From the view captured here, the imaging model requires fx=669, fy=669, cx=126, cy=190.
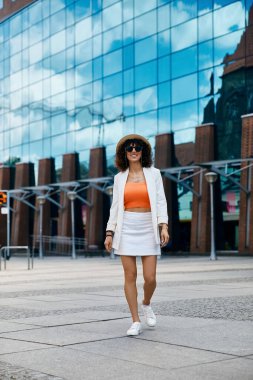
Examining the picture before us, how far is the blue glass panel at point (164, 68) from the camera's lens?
37.5 m

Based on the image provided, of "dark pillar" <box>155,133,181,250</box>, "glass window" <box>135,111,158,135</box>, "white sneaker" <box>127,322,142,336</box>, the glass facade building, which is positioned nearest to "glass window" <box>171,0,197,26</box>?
the glass facade building

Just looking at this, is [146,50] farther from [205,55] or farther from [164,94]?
[205,55]

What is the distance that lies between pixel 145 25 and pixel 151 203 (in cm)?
3372

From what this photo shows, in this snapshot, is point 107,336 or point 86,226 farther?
point 86,226

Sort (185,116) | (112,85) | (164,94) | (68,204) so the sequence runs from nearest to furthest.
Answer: (185,116) → (164,94) → (112,85) → (68,204)

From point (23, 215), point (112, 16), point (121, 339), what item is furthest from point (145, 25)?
point (121, 339)

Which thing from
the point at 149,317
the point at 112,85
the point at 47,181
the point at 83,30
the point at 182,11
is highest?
the point at 83,30

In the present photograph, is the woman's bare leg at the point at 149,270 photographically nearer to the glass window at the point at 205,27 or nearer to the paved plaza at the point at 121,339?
the paved plaza at the point at 121,339

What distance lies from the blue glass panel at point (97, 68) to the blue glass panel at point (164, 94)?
247 inches

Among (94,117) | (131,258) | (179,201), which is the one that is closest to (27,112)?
(94,117)

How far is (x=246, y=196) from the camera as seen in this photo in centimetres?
3175

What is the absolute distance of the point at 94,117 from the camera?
42.7 m

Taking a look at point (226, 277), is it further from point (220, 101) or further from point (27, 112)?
point (27, 112)

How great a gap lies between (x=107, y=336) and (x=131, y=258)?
2.75ft
